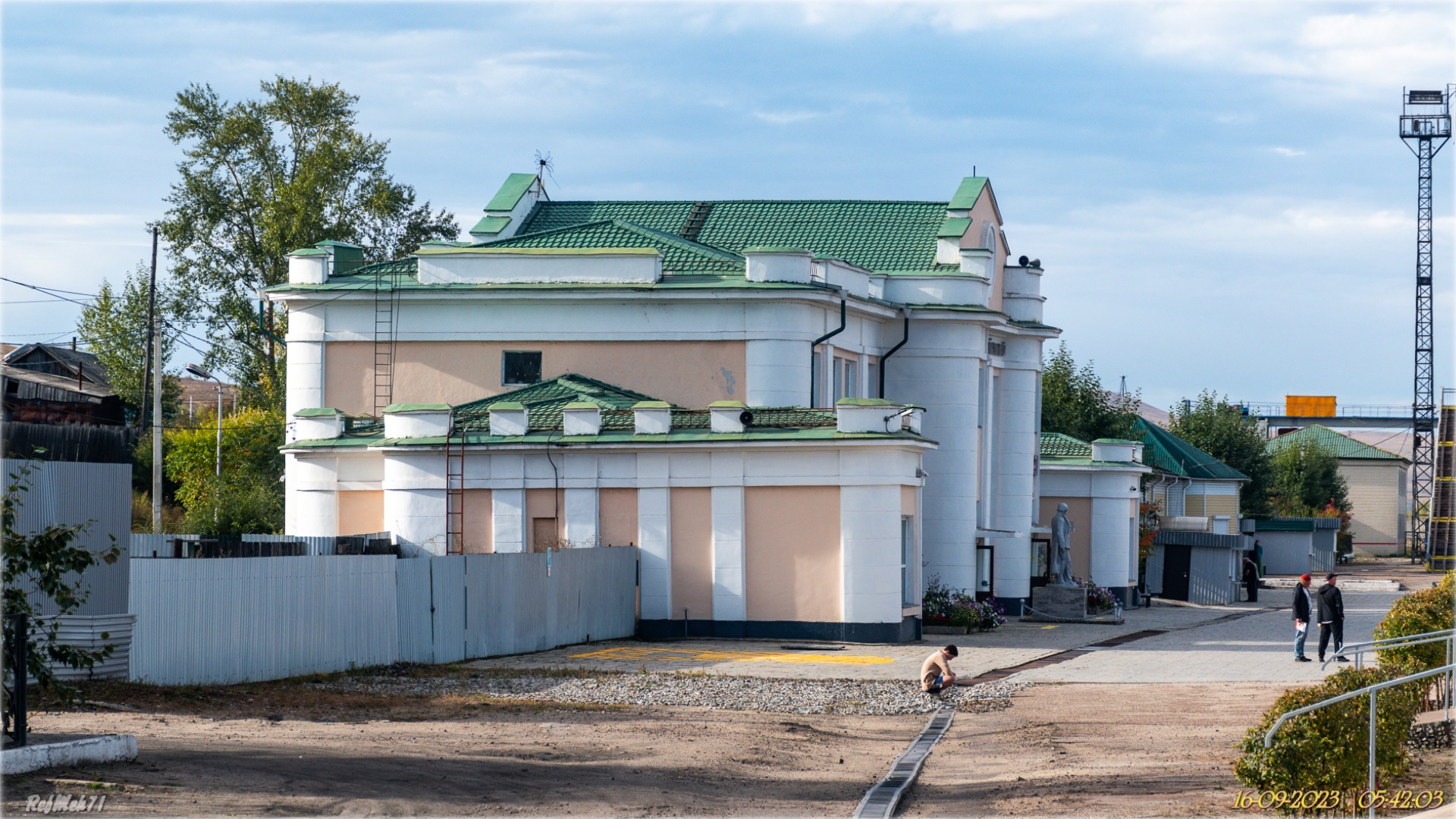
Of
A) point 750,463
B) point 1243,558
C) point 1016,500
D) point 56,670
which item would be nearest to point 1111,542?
point 1016,500

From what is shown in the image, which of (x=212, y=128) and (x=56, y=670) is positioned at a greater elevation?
(x=212, y=128)

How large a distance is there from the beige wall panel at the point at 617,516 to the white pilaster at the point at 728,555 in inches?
63.6

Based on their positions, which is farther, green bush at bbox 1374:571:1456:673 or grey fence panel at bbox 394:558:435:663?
grey fence panel at bbox 394:558:435:663

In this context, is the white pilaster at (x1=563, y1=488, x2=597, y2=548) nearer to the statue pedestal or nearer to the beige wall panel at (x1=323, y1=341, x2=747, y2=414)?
the beige wall panel at (x1=323, y1=341, x2=747, y2=414)

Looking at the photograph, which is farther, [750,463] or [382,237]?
[382,237]

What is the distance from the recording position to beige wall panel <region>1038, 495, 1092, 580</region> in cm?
4538

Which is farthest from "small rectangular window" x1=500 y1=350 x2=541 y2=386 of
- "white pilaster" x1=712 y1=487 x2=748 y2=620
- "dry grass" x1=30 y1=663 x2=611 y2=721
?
"dry grass" x1=30 y1=663 x2=611 y2=721

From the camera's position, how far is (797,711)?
20250mm

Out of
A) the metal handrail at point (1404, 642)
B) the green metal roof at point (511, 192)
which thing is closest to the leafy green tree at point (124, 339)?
the green metal roof at point (511, 192)

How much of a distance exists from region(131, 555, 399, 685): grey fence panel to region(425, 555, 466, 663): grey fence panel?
941 millimetres

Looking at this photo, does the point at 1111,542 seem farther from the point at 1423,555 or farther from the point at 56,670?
the point at 1423,555

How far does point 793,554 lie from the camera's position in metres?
30.3

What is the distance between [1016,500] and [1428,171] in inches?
2007

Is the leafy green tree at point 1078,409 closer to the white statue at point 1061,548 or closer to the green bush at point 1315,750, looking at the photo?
the white statue at point 1061,548
